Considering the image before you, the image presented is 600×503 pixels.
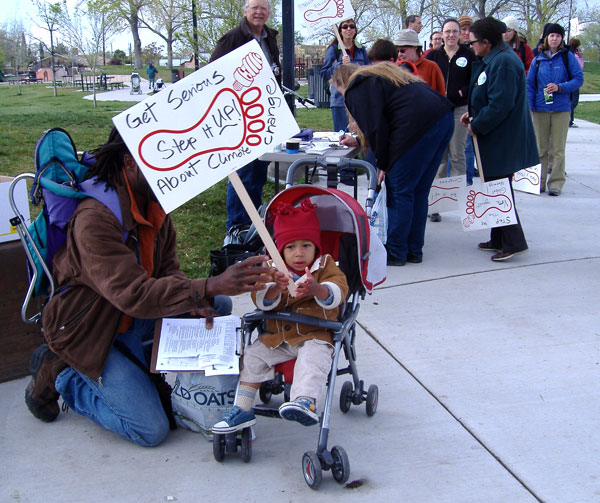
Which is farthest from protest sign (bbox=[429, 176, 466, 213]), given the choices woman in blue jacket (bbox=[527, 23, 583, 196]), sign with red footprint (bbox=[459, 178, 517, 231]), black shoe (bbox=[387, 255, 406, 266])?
woman in blue jacket (bbox=[527, 23, 583, 196])

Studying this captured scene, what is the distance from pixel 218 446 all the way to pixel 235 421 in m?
0.18

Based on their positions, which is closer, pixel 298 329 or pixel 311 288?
pixel 311 288

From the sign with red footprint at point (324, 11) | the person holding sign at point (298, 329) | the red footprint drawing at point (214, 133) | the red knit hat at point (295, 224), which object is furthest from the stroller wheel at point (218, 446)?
the sign with red footprint at point (324, 11)

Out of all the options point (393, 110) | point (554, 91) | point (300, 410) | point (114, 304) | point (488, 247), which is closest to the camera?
point (300, 410)

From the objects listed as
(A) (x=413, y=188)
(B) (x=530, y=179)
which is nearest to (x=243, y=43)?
(A) (x=413, y=188)

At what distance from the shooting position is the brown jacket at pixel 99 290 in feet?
8.89

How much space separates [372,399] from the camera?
319cm

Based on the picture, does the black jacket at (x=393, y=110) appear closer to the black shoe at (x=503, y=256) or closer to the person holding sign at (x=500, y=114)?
the person holding sign at (x=500, y=114)

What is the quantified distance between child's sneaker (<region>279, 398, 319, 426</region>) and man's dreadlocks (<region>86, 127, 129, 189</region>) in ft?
4.00

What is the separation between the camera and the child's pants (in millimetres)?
2738

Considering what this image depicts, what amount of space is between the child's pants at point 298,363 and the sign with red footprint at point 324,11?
467 centimetres

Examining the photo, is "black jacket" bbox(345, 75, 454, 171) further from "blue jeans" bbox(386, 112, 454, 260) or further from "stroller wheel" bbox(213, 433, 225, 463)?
"stroller wheel" bbox(213, 433, 225, 463)

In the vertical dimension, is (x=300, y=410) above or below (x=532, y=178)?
below

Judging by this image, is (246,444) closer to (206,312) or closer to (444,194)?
(206,312)
